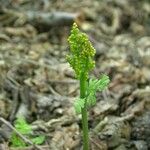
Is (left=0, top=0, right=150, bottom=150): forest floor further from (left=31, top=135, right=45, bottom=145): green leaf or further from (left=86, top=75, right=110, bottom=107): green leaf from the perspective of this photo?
(left=86, top=75, right=110, bottom=107): green leaf

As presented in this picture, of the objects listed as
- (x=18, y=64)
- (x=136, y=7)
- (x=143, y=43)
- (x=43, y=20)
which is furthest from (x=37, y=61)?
(x=136, y=7)

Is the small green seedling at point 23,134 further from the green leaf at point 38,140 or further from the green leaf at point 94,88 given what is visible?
the green leaf at point 94,88

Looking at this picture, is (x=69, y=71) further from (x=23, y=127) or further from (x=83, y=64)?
(x=83, y=64)

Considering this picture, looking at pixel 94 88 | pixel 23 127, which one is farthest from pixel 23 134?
pixel 94 88

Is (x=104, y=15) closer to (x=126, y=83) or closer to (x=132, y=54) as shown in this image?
(x=132, y=54)

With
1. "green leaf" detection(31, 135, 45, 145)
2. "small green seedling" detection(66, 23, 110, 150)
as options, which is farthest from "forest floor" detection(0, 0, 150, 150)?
"small green seedling" detection(66, 23, 110, 150)

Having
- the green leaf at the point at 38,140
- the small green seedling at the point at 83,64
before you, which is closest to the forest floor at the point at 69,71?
the green leaf at the point at 38,140
